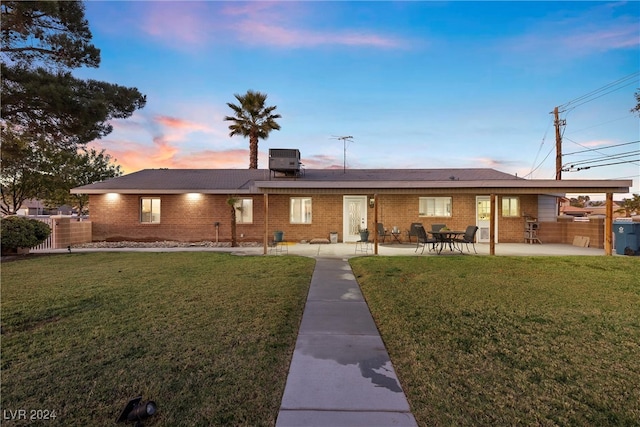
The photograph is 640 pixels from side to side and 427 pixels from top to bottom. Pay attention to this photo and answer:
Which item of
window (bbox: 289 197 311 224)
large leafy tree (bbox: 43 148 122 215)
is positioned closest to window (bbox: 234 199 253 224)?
window (bbox: 289 197 311 224)

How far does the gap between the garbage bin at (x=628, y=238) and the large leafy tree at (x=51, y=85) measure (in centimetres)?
1765

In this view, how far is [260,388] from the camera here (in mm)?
2719

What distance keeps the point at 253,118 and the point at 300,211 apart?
10.0 m

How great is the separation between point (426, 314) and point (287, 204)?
11.5m

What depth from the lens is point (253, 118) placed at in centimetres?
2186

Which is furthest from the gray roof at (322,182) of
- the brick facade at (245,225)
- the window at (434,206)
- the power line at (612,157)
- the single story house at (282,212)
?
the power line at (612,157)

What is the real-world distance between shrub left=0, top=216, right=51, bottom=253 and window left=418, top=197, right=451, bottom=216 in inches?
649

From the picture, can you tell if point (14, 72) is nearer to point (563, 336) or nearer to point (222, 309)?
point (222, 309)

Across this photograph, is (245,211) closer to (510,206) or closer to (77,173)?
(510,206)

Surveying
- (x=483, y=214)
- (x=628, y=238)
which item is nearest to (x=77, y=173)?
(x=483, y=214)

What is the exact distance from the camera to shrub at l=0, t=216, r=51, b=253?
10898 mm

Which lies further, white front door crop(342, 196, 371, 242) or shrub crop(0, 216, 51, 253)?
white front door crop(342, 196, 371, 242)

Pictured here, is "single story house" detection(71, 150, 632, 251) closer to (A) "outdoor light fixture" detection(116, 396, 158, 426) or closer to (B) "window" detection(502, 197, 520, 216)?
(B) "window" detection(502, 197, 520, 216)

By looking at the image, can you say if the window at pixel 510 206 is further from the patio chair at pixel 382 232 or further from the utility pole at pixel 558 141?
the utility pole at pixel 558 141
